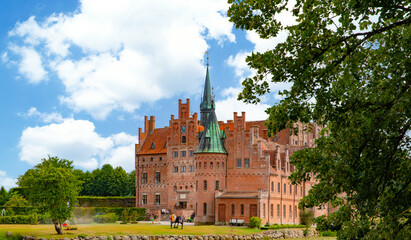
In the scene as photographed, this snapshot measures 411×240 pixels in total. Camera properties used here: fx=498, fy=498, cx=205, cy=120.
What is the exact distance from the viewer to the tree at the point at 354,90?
13.3 m

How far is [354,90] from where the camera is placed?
1445cm

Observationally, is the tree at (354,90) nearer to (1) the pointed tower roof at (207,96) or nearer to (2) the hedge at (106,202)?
(1) the pointed tower roof at (207,96)

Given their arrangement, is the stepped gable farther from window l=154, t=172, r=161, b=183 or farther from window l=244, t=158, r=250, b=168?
window l=244, t=158, r=250, b=168

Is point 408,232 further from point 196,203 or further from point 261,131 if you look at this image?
point 261,131

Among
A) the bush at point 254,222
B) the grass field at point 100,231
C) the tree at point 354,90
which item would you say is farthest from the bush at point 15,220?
the tree at point 354,90

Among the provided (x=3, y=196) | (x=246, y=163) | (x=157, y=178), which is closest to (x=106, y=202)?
(x=157, y=178)

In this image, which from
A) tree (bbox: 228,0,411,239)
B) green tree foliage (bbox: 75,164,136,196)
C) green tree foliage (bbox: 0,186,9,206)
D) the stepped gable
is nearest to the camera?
tree (bbox: 228,0,411,239)

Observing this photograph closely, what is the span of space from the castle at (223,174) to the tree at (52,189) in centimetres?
2608

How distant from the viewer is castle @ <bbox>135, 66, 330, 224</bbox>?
6134 centimetres

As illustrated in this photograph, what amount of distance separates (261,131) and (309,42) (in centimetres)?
6368

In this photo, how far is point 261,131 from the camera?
7669 cm

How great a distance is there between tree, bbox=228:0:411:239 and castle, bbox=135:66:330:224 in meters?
45.2

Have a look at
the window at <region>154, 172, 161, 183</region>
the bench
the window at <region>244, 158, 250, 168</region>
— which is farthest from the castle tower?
the window at <region>154, 172, 161, 183</region>

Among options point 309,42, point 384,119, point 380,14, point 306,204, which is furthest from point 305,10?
point 306,204
